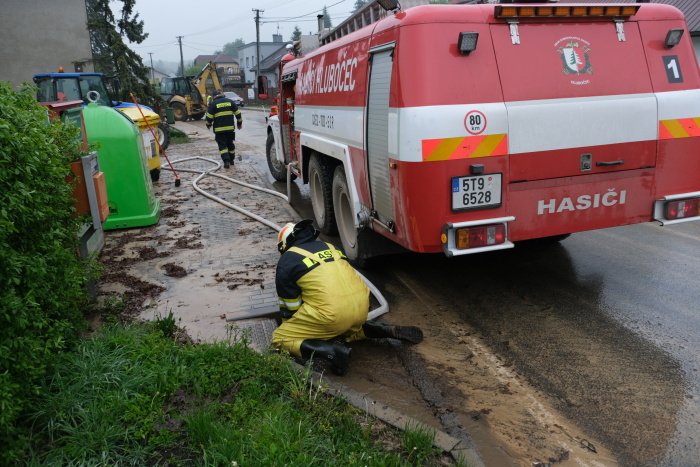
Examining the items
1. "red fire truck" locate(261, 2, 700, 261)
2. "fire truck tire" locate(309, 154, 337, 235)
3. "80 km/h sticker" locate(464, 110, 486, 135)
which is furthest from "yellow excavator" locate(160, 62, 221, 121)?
"80 km/h sticker" locate(464, 110, 486, 135)

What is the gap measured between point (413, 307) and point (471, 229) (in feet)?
4.03

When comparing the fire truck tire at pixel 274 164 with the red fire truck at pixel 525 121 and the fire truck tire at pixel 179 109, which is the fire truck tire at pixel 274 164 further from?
the fire truck tire at pixel 179 109

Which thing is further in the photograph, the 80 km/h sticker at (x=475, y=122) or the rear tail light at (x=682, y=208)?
the rear tail light at (x=682, y=208)

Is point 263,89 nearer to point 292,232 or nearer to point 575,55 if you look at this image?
point 292,232

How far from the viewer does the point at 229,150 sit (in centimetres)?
1286

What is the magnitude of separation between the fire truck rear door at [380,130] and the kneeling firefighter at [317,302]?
0.73 meters

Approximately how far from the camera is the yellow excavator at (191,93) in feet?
100

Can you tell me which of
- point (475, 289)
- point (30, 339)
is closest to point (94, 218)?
point (30, 339)

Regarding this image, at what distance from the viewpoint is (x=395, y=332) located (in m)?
4.30

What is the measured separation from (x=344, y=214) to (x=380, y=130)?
205 cm

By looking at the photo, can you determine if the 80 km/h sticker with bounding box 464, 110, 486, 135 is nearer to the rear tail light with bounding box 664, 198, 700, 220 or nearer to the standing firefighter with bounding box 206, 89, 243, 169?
the rear tail light with bounding box 664, 198, 700, 220

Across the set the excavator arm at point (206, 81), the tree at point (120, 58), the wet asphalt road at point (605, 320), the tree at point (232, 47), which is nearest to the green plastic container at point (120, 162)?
the wet asphalt road at point (605, 320)

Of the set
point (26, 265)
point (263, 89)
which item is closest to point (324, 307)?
point (26, 265)

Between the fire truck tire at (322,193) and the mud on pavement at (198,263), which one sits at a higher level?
the fire truck tire at (322,193)
